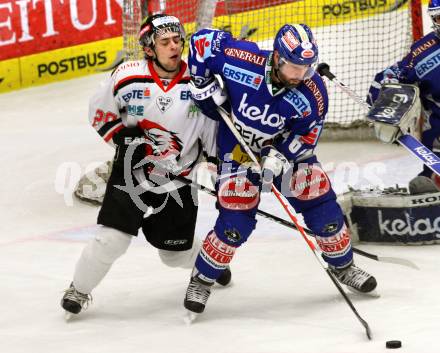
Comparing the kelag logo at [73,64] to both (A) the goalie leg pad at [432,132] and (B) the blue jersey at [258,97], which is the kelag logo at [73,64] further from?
(B) the blue jersey at [258,97]

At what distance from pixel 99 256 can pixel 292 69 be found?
114 centimetres

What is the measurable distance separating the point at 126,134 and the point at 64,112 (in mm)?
4600

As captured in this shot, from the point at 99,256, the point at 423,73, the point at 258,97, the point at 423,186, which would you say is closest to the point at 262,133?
the point at 258,97

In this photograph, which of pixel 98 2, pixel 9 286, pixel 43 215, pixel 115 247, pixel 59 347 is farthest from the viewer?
pixel 98 2

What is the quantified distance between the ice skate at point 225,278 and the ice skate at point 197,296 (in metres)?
0.41

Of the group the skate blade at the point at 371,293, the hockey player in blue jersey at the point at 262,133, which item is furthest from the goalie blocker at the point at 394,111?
the skate blade at the point at 371,293

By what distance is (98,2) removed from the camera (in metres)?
9.87

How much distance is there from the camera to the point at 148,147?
15.4ft

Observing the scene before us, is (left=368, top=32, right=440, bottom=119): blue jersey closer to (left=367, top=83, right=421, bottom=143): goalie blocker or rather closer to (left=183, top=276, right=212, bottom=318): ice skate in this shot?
(left=367, top=83, right=421, bottom=143): goalie blocker

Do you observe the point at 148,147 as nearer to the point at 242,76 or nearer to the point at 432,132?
the point at 242,76

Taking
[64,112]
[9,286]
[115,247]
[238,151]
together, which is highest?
[238,151]

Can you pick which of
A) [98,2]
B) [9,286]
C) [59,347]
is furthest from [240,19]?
[59,347]

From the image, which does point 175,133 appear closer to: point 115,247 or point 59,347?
point 115,247

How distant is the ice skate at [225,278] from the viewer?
5.05 metres
